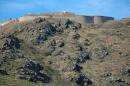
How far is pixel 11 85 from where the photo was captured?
19862 cm

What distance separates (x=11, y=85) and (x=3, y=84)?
8.43ft

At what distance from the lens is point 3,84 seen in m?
198
